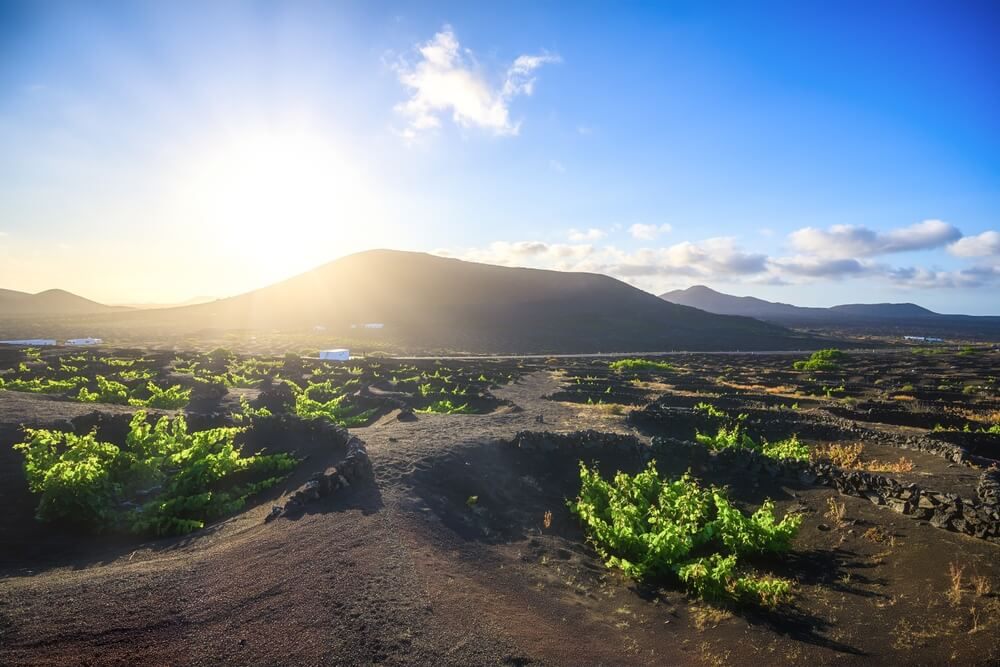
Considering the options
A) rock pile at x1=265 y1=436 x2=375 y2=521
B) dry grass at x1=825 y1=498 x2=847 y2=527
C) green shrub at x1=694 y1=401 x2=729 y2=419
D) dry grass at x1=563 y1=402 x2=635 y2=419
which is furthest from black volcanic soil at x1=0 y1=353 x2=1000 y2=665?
dry grass at x1=563 y1=402 x2=635 y2=419

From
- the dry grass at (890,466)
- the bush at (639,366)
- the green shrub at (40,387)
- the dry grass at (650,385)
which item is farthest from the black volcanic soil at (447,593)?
the bush at (639,366)

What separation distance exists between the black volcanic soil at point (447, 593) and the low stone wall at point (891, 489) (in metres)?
0.41

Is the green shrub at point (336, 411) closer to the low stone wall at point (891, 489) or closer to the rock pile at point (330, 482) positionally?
the rock pile at point (330, 482)

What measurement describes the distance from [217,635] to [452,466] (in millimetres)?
7333

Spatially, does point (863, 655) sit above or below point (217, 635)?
below

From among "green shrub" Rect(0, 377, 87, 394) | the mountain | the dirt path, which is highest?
the mountain

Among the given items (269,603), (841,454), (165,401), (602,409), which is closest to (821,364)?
(602,409)

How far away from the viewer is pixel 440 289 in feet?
484

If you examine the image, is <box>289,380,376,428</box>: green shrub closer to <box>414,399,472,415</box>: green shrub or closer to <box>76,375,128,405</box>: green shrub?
<box>414,399,472,415</box>: green shrub

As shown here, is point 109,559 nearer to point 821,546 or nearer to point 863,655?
point 863,655

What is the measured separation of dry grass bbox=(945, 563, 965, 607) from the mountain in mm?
73846

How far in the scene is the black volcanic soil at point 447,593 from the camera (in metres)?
5.71

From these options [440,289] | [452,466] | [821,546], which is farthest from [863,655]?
[440,289]

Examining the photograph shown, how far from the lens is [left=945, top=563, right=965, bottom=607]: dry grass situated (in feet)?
22.8
